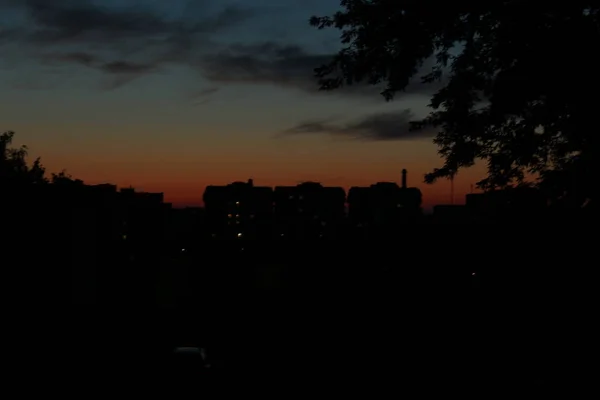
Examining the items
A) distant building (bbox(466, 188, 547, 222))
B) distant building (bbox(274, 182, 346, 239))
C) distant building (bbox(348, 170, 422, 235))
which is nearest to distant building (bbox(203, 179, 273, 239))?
distant building (bbox(274, 182, 346, 239))

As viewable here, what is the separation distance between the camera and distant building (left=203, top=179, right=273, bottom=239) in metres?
18.9

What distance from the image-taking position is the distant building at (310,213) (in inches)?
736

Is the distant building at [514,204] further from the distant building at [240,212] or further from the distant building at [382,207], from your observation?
the distant building at [240,212]

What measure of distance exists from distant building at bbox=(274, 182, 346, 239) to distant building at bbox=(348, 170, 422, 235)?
1.84ft

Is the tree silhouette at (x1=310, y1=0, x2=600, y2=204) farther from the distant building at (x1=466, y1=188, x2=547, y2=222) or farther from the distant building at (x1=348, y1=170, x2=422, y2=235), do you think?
the distant building at (x1=348, y1=170, x2=422, y2=235)

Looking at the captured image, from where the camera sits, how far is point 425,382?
12.7 metres

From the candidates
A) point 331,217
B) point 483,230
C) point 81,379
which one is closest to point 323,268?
point 331,217

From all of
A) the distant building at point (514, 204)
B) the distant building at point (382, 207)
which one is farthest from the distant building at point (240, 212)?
the distant building at point (514, 204)

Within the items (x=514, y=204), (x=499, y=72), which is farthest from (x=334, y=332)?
(x=499, y=72)

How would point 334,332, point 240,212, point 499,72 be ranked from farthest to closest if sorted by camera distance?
1. point 240,212
2. point 334,332
3. point 499,72

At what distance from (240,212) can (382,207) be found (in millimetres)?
4036

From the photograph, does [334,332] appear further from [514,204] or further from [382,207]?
[514,204]

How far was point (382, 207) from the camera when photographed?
707 inches

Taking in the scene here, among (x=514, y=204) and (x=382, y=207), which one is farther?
(x=382, y=207)
